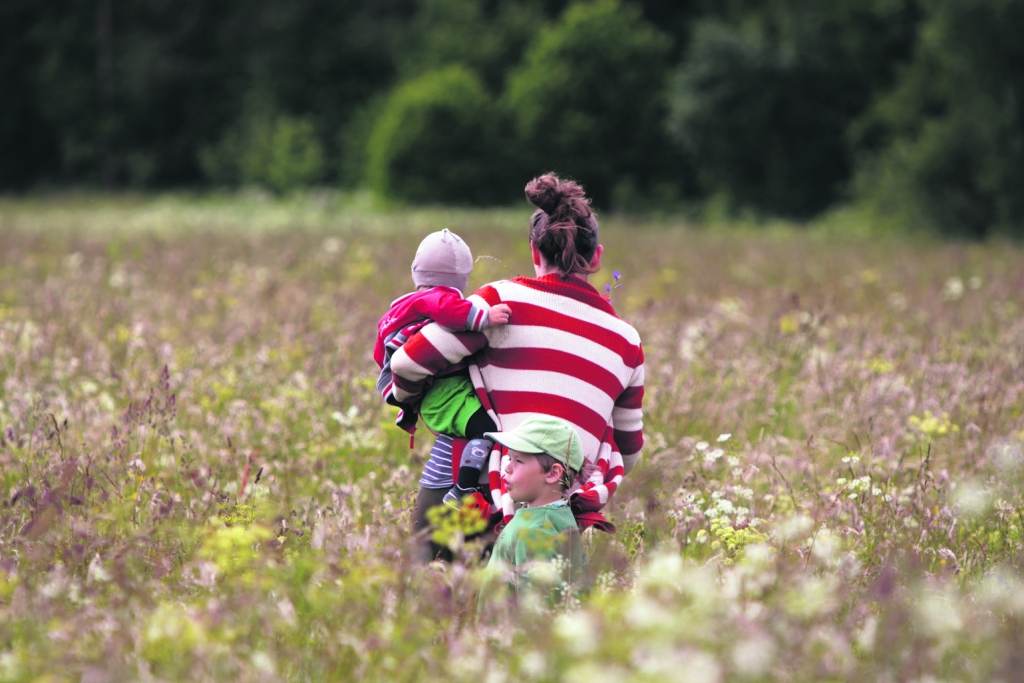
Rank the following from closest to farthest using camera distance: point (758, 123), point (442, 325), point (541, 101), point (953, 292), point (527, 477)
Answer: point (527, 477) < point (442, 325) < point (953, 292) < point (758, 123) < point (541, 101)

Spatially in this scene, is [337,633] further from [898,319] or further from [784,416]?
[898,319]

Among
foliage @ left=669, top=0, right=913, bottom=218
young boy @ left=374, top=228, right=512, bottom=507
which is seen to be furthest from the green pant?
foliage @ left=669, top=0, right=913, bottom=218

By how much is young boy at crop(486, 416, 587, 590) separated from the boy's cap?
0.52 metres

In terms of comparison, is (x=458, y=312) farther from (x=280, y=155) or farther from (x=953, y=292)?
(x=280, y=155)

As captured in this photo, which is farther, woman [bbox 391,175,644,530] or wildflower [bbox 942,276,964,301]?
wildflower [bbox 942,276,964,301]

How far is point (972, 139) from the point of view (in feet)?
70.2

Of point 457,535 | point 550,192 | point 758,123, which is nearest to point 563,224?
point 550,192

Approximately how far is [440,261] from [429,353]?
0.31 meters

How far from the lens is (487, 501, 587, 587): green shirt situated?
8.42 ft

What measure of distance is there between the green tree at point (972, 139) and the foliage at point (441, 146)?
16341 mm

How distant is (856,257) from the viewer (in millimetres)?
13297

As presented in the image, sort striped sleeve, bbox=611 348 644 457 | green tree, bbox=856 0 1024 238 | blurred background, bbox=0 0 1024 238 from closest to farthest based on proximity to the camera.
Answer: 1. striped sleeve, bbox=611 348 644 457
2. green tree, bbox=856 0 1024 238
3. blurred background, bbox=0 0 1024 238

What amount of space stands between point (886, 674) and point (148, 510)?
2276mm

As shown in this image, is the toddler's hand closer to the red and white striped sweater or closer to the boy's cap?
the red and white striped sweater
